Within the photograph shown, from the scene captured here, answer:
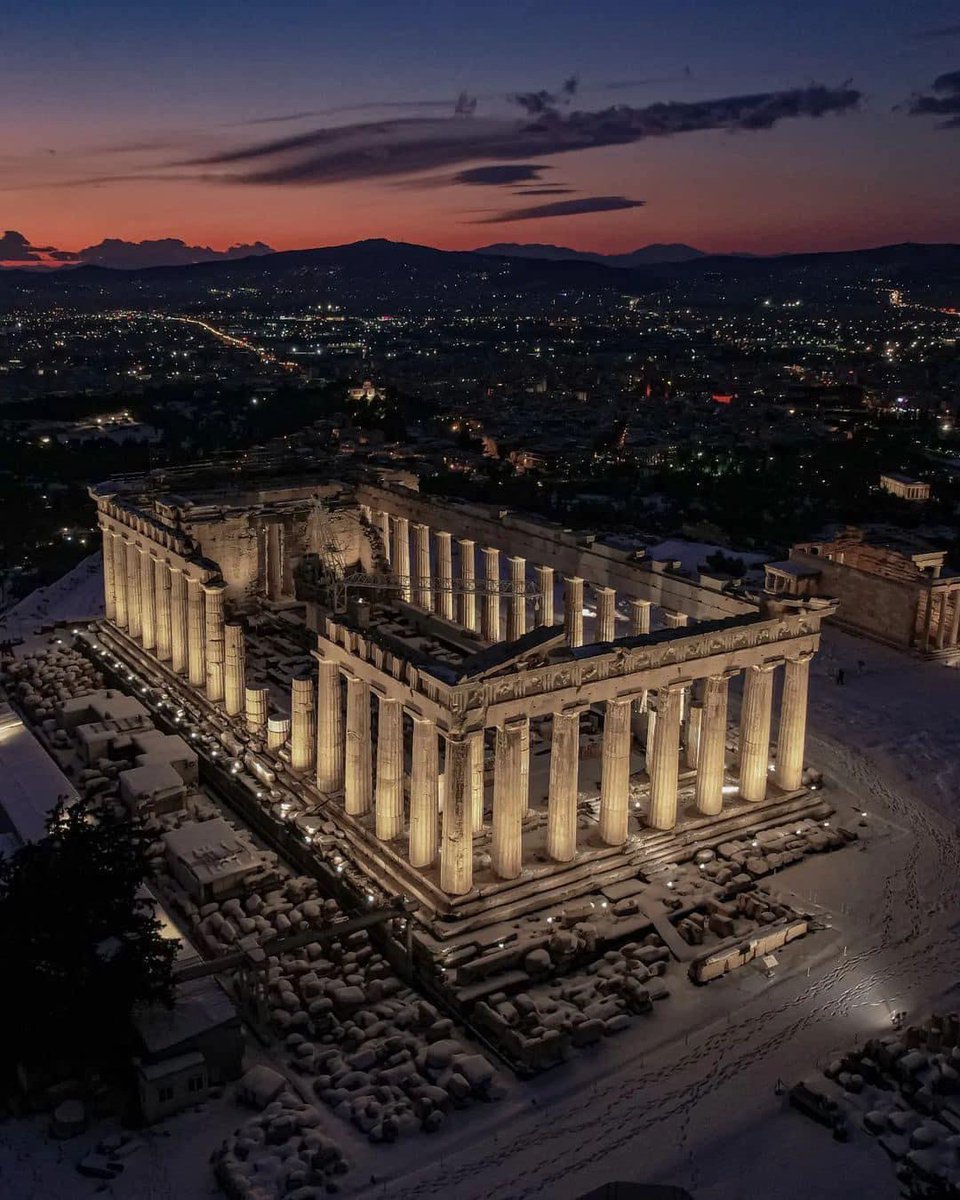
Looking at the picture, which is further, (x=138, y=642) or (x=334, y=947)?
(x=138, y=642)

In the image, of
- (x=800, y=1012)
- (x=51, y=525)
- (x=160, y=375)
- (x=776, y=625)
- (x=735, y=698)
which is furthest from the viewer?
(x=160, y=375)

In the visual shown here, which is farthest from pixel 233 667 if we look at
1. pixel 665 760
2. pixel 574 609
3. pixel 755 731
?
pixel 755 731

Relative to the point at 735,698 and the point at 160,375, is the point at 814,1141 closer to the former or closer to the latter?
the point at 735,698

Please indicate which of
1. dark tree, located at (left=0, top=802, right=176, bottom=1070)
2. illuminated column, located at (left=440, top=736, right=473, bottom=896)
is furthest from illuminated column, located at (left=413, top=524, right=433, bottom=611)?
dark tree, located at (left=0, top=802, right=176, bottom=1070)

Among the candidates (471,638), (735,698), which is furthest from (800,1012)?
(471,638)

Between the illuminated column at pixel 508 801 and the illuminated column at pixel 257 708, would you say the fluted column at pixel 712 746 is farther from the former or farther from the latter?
the illuminated column at pixel 257 708

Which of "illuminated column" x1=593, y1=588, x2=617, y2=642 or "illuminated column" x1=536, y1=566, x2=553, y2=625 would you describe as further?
"illuminated column" x1=536, y1=566, x2=553, y2=625

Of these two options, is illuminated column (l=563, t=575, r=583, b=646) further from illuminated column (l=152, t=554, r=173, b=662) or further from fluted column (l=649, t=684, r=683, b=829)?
illuminated column (l=152, t=554, r=173, b=662)
